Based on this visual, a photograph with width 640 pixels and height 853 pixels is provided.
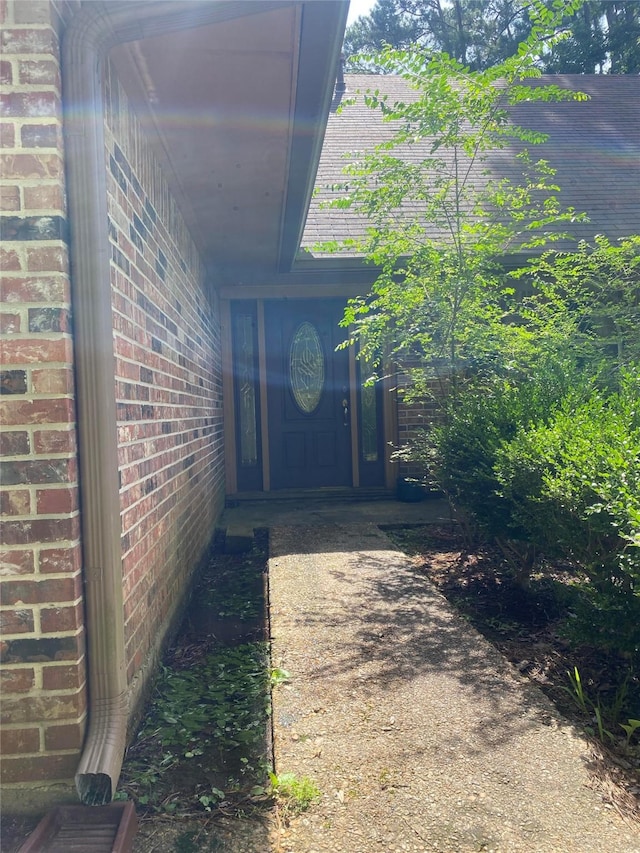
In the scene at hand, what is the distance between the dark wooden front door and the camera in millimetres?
7340

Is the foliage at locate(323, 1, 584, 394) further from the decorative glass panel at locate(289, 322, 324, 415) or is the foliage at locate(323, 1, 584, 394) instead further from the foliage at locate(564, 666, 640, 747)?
the foliage at locate(564, 666, 640, 747)

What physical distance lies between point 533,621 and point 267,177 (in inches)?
119

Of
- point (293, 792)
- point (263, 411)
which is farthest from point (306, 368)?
point (293, 792)

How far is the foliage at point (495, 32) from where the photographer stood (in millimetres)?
18406

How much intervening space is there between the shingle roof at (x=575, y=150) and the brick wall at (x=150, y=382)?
2930mm

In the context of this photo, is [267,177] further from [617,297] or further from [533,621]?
[617,297]

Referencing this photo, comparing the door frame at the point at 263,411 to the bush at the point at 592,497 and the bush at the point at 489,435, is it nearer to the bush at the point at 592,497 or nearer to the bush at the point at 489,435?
the bush at the point at 489,435

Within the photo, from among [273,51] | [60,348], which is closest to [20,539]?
[60,348]

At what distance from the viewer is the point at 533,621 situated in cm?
344

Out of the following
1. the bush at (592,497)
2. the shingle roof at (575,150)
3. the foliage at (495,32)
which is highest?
the foliage at (495,32)

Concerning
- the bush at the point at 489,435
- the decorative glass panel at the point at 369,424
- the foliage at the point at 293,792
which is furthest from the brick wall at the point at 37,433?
the decorative glass panel at the point at 369,424

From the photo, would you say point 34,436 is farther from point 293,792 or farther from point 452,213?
point 452,213

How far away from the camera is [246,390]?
7.34m

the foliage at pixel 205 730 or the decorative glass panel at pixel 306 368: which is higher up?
the decorative glass panel at pixel 306 368
